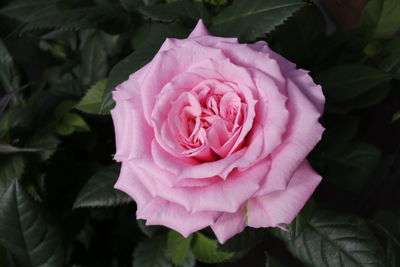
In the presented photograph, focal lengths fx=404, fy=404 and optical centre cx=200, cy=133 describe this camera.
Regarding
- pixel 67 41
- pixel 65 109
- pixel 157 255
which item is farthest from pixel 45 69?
pixel 157 255

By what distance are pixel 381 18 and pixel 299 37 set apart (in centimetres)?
11

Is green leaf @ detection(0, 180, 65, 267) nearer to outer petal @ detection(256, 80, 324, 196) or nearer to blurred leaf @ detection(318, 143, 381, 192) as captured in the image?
outer petal @ detection(256, 80, 324, 196)

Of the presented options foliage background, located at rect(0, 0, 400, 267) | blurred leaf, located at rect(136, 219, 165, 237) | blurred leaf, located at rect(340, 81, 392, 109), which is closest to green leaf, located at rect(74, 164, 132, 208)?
foliage background, located at rect(0, 0, 400, 267)

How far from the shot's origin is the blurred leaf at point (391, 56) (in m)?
0.49

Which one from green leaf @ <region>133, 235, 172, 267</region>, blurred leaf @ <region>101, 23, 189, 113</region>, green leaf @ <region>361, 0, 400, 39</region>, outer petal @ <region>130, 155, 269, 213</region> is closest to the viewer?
outer petal @ <region>130, 155, 269, 213</region>

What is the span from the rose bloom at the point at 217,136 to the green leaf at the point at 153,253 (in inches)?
11.7

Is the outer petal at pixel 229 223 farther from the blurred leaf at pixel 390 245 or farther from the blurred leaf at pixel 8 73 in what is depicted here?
the blurred leaf at pixel 8 73

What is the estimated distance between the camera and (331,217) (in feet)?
1.54

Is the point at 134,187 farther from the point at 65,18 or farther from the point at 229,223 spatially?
the point at 65,18

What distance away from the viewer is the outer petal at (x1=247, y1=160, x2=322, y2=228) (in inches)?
12.5

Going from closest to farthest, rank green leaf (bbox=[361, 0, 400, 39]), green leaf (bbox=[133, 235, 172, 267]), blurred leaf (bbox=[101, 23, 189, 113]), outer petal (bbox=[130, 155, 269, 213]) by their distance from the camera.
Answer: outer petal (bbox=[130, 155, 269, 213])
blurred leaf (bbox=[101, 23, 189, 113])
green leaf (bbox=[361, 0, 400, 39])
green leaf (bbox=[133, 235, 172, 267])

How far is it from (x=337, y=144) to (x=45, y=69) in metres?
0.57

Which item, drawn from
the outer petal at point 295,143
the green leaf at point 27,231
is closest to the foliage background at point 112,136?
the green leaf at point 27,231

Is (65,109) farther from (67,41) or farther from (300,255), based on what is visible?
(300,255)
